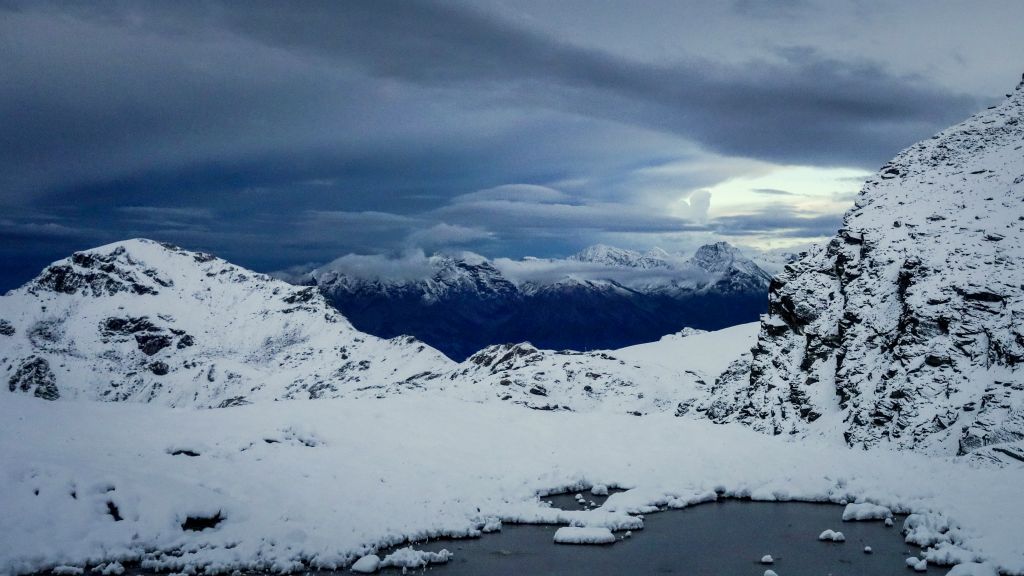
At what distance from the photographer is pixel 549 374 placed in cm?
18350

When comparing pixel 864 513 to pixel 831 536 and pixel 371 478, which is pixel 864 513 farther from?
pixel 371 478

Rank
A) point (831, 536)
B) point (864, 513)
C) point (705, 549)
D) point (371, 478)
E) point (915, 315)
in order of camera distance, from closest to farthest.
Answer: point (705, 549) → point (831, 536) → point (864, 513) → point (371, 478) → point (915, 315)

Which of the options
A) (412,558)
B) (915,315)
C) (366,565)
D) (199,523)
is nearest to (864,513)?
(915,315)

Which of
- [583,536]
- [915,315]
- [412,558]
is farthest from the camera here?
[915,315]

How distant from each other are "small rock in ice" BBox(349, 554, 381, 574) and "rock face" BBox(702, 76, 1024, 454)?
113 ft

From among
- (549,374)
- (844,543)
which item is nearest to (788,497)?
(844,543)

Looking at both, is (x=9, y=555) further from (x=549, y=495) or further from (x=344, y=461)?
(x=549, y=495)

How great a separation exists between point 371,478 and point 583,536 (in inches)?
507

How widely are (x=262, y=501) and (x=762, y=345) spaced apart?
4837cm

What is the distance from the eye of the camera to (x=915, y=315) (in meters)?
50.2

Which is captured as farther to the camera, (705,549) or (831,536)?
(831,536)

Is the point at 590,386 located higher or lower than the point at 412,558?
lower

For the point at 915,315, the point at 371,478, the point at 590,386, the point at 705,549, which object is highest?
the point at 915,315

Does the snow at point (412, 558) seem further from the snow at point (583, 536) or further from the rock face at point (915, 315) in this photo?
the rock face at point (915, 315)
